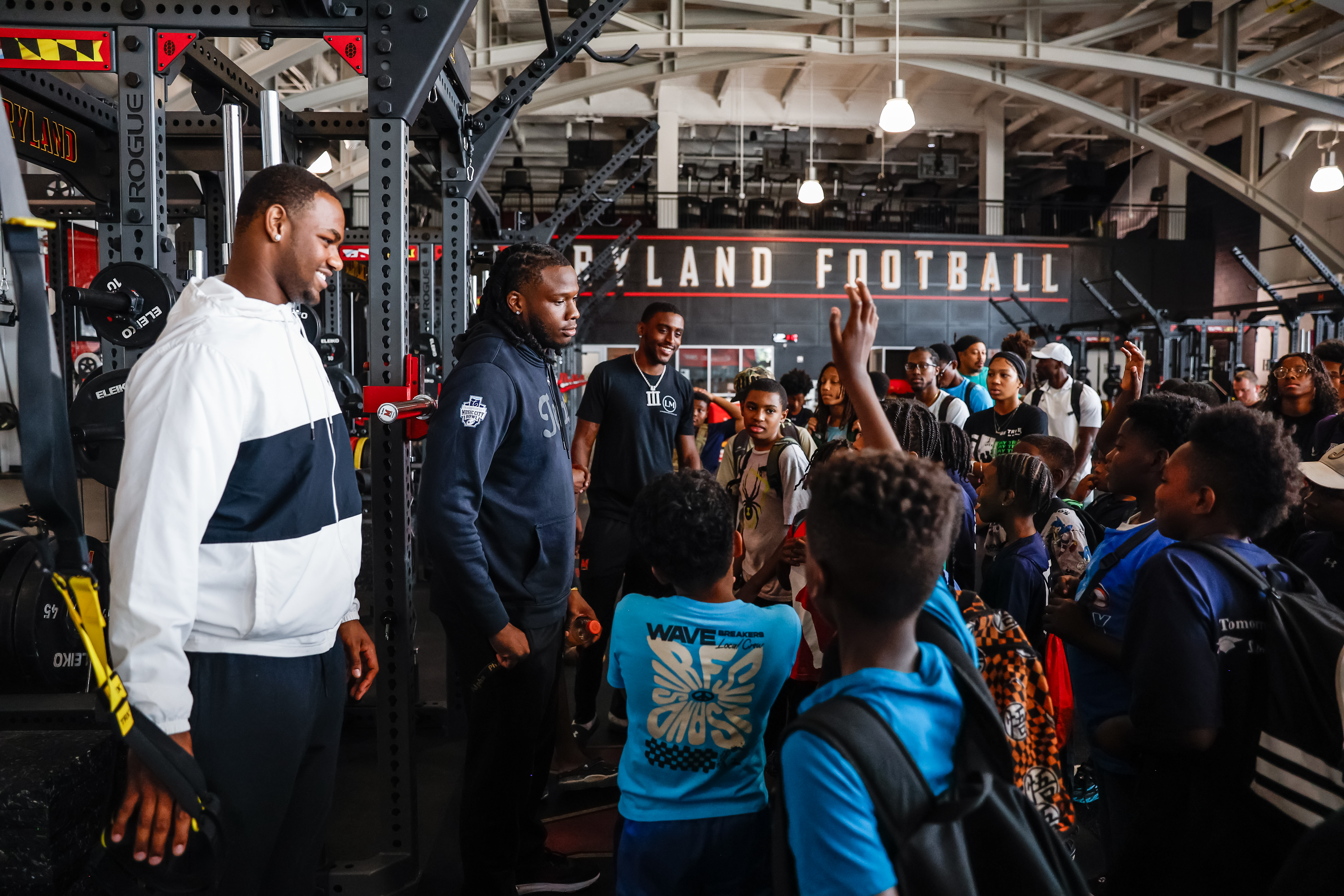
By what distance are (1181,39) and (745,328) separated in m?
7.22

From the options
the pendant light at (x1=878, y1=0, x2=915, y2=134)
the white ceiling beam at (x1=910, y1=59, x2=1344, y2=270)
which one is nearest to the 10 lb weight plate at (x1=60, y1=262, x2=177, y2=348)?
the pendant light at (x1=878, y1=0, x2=915, y2=134)

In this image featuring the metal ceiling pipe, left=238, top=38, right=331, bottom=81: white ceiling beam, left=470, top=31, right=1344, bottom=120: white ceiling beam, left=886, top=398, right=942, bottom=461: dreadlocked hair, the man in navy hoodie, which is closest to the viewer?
the man in navy hoodie

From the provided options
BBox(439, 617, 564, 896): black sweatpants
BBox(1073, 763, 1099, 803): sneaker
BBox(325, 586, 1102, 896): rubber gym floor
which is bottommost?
BBox(325, 586, 1102, 896): rubber gym floor

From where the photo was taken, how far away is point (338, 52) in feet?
7.27

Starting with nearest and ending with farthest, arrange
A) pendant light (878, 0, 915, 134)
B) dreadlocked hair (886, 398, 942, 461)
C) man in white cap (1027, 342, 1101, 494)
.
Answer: dreadlocked hair (886, 398, 942, 461), man in white cap (1027, 342, 1101, 494), pendant light (878, 0, 915, 134)

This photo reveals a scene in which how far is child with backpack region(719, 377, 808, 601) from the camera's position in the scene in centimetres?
304

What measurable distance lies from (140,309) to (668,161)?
44.8ft

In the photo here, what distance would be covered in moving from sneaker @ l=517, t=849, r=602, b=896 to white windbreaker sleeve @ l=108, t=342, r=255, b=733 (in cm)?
139

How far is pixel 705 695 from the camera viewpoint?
5.34 feet

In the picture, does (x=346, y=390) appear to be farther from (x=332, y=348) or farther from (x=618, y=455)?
(x=618, y=455)

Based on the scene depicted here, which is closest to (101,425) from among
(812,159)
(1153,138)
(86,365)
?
(86,365)

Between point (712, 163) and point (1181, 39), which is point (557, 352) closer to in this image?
point (1181, 39)

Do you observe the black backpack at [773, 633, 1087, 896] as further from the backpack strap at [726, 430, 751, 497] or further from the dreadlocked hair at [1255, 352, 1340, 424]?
the dreadlocked hair at [1255, 352, 1340, 424]

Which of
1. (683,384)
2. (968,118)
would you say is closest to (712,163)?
(968,118)
